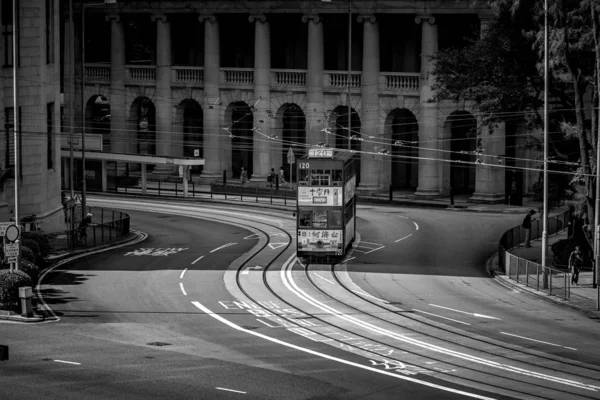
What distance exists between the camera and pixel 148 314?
4284cm

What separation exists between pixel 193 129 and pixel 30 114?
40.1 metres

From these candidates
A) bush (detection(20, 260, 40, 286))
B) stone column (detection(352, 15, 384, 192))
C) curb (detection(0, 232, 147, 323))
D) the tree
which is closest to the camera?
curb (detection(0, 232, 147, 323))

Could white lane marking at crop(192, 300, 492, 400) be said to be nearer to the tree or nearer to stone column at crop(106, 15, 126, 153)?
the tree

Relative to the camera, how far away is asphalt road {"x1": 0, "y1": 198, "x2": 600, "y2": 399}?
3183 cm

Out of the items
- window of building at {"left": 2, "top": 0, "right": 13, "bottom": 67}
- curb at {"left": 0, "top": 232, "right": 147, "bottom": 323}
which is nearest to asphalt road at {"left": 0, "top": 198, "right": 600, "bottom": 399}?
curb at {"left": 0, "top": 232, "right": 147, "bottom": 323}

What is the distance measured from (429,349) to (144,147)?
235 ft

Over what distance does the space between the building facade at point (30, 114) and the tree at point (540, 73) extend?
21.4 m

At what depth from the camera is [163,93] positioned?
324 ft

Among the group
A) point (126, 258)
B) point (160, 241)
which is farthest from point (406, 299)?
point (160, 241)

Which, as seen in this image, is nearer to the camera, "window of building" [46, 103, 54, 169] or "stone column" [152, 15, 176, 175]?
"window of building" [46, 103, 54, 169]

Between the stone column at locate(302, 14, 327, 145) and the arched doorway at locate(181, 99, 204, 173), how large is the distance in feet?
39.6

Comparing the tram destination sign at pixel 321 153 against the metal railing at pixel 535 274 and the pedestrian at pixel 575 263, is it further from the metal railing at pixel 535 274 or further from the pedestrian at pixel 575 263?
the pedestrian at pixel 575 263

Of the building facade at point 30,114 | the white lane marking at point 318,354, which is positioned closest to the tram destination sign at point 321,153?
the white lane marking at point 318,354

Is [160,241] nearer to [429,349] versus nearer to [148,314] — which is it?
[148,314]
